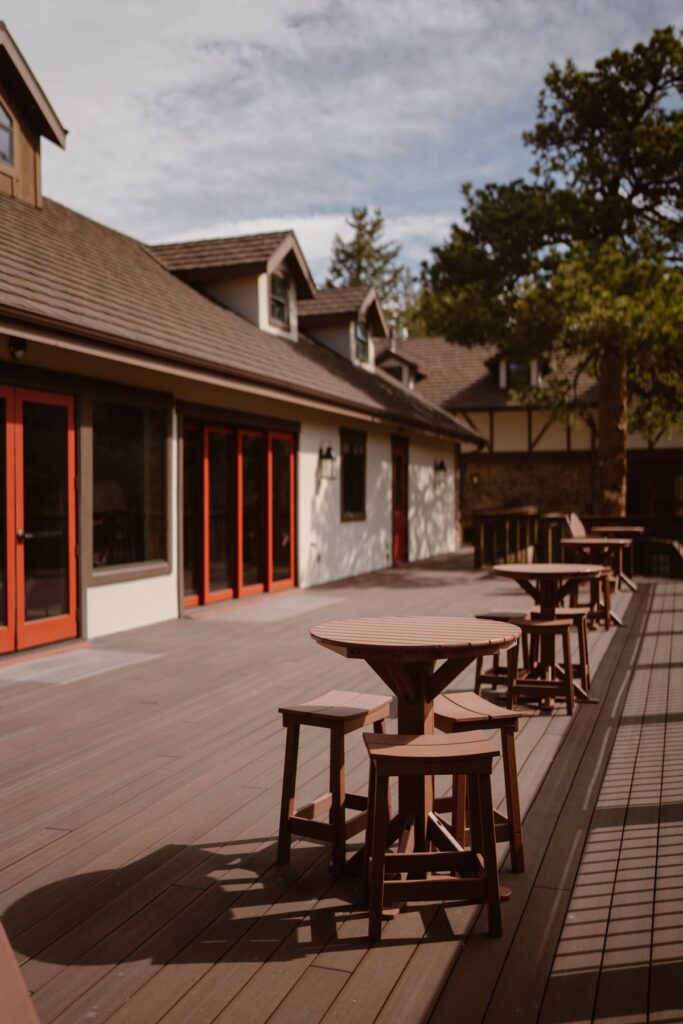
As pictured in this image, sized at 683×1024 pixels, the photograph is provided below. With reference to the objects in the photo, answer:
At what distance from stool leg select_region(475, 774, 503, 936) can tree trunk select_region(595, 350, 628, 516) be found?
13.5 metres

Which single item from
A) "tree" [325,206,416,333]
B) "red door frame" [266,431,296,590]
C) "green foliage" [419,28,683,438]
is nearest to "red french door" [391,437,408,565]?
"green foliage" [419,28,683,438]

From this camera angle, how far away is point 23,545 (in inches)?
297

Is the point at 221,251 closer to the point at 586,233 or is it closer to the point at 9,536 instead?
the point at 586,233

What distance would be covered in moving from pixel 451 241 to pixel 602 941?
14784 millimetres

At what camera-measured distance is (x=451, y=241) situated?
16.1m

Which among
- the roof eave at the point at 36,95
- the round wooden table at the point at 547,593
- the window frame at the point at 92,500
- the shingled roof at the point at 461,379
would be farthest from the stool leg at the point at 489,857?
the shingled roof at the point at 461,379

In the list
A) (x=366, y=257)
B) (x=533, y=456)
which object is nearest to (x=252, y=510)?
(x=533, y=456)

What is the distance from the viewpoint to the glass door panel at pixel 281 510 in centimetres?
1217

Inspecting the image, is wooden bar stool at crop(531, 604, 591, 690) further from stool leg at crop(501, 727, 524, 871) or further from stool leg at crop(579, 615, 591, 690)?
stool leg at crop(501, 727, 524, 871)

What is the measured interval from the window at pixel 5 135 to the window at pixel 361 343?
365 inches

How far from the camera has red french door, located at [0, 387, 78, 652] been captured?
7.38 meters

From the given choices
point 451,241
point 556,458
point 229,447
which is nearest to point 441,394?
point 556,458

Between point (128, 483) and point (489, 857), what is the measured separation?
272 inches

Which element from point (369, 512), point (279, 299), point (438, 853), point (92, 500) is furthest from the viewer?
point (369, 512)
